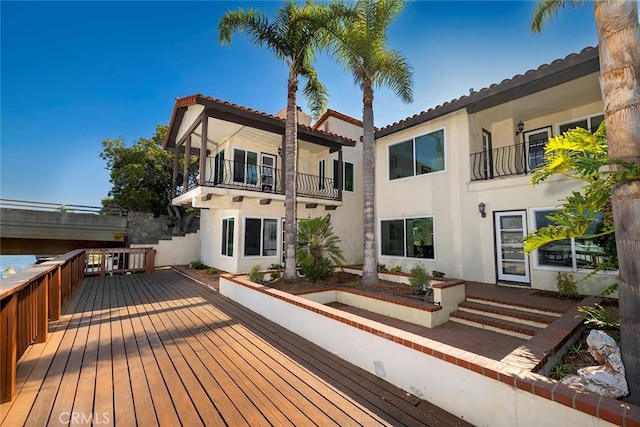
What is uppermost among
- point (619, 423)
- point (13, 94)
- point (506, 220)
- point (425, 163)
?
point (13, 94)

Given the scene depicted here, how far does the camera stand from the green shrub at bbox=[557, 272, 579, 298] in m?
6.59

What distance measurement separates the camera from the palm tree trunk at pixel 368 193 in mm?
8125

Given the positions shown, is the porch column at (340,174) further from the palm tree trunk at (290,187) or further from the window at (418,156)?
the palm tree trunk at (290,187)

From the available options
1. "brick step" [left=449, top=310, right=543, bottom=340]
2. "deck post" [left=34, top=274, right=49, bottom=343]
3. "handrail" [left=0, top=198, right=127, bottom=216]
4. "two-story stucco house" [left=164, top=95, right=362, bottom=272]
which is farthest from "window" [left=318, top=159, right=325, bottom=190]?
"handrail" [left=0, top=198, right=127, bottom=216]

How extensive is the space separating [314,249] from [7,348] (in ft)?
22.9

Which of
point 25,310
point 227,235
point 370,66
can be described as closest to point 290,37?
point 370,66

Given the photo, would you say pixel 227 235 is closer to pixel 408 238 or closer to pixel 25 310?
pixel 408 238

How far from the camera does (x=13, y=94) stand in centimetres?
1137

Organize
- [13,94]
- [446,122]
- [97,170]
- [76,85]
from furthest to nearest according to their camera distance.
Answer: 1. [97,170]
2. [76,85]
3. [13,94]
4. [446,122]

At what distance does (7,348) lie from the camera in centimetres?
271

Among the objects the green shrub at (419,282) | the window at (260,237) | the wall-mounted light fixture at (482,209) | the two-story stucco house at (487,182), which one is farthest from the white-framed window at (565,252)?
the window at (260,237)

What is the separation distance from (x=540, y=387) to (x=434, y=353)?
2.87 ft

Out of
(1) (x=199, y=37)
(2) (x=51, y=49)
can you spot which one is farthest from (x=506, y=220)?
(2) (x=51, y=49)

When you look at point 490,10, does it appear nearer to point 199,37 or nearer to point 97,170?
point 199,37
